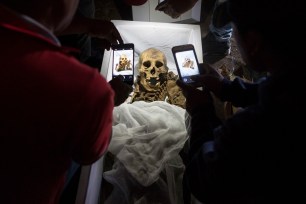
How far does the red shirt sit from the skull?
1.40 meters

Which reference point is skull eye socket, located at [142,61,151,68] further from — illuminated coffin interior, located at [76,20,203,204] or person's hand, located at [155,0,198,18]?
person's hand, located at [155,0,198,18]

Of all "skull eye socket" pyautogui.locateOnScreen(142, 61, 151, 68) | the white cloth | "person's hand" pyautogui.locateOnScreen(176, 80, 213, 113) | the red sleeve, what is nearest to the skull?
"skull eye socket" pyautogui.locateOnScreen(142, 61, 151, 68)

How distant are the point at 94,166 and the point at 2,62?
→ 1014 millimetres

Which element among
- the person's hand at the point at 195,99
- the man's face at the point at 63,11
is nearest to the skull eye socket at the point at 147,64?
the person's hand at the point at 195,99

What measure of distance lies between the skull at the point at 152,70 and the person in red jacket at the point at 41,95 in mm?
1382

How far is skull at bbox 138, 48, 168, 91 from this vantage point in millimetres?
2295

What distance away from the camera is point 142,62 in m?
2.38

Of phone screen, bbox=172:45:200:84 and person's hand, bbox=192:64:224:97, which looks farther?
phone screen, bbox=172:45:200:84

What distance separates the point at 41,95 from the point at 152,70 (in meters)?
1.60

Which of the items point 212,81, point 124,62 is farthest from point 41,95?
point 124,62

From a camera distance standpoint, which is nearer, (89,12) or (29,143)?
(29,143)

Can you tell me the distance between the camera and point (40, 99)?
2.58 ft

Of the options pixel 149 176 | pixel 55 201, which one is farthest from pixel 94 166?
pixel 55 201

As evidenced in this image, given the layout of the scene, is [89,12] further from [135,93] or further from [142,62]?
[135,93]
